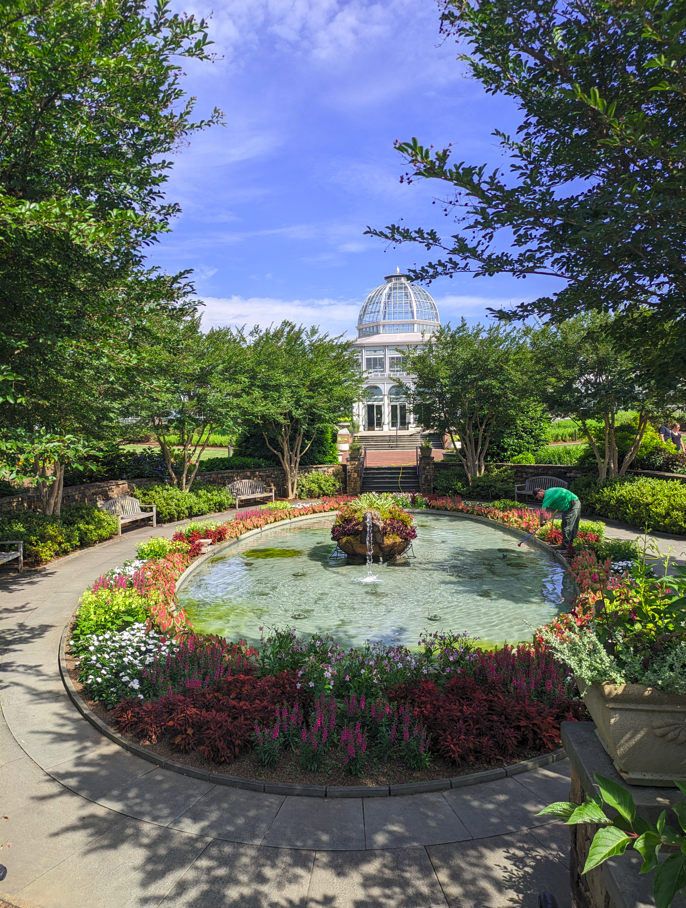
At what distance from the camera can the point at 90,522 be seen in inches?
561

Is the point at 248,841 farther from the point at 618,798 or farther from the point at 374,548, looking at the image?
the point at 374,548

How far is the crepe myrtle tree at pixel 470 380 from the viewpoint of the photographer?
774 inches

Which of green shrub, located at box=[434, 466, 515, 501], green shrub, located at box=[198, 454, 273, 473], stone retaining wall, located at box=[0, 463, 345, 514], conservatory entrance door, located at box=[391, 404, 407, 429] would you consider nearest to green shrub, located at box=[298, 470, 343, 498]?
stone retaining wall, located at box=[0, 463, 345, 514]

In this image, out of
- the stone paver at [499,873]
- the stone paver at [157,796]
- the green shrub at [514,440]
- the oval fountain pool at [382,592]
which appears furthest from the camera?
the green shrub at [514,440]

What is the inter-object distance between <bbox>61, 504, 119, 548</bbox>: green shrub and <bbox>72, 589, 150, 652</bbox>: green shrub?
20.2 feet

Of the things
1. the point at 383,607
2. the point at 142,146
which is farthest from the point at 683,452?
the point at 142,146

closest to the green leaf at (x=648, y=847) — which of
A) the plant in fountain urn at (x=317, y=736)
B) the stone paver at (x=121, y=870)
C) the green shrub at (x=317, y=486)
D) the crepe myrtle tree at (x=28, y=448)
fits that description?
Result: the stone paver at (x=121, y=870)

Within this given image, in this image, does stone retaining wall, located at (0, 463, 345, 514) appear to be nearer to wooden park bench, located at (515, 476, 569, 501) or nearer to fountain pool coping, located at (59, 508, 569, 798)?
wooden park bench, located at (515, 476, 569, 501)

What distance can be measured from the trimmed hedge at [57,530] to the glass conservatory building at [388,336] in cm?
3596

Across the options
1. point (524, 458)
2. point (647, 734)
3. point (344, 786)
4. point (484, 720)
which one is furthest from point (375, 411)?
point (647, 734)

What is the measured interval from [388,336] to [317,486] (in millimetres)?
35770

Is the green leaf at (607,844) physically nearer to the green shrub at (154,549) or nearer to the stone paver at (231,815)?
the stone paver at (231,815)

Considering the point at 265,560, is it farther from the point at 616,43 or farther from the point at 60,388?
the point at 616,43

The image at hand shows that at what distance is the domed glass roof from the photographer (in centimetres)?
5809
